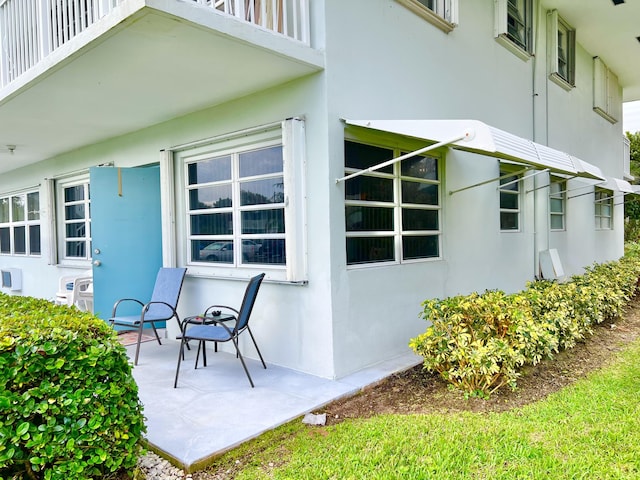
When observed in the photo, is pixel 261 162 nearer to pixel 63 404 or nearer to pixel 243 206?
pixel 243 206

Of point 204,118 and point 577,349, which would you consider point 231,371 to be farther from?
point 577,349

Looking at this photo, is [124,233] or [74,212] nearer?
[124,233]

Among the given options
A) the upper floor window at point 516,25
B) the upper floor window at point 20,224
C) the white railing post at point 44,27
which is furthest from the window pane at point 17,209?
the upper floor window at point 516,25

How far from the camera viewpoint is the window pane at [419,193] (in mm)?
5422

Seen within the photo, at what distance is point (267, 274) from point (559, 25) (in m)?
8.47

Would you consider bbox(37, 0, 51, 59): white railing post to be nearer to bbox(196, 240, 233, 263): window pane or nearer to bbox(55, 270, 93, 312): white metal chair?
bbox(196, 240, 233, 263): window pane

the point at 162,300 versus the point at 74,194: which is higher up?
the point at 74,194

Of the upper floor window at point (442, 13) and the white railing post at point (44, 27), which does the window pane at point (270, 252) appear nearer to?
the white railing post at point (44, 27)

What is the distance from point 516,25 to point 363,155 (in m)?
5.10

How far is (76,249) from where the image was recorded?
8102 millimetres

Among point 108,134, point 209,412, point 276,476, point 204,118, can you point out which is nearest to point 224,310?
point 209,412

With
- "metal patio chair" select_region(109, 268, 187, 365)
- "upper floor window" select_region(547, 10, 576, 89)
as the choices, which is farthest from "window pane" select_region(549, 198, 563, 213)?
"metal patio chair" select_region(109, 268, 187, 365)

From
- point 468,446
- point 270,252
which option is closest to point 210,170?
point 270,252

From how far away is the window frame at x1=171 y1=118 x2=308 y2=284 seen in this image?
4.45 m
